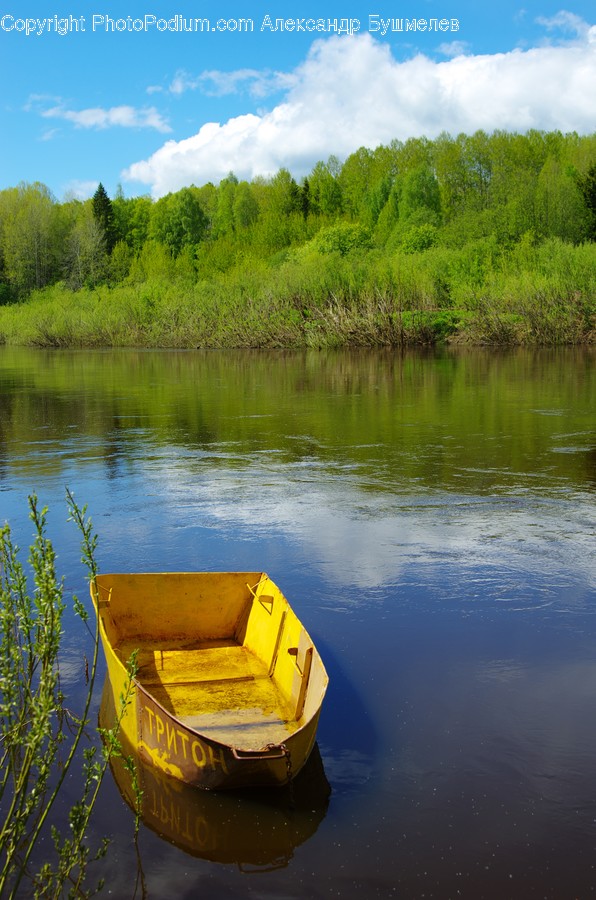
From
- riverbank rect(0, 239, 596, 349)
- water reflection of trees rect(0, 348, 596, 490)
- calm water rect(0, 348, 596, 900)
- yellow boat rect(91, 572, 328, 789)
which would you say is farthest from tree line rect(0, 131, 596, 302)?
yellow boat rect(91, 572, 328, 789)

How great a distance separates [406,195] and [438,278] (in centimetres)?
4393

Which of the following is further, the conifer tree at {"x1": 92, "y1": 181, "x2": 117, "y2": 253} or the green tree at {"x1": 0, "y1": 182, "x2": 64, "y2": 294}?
the conifer tree at {"x1": 92, "y1": 181, "x2": 117, "y2": 253}

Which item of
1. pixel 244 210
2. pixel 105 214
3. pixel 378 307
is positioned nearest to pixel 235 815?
pixel 378 307

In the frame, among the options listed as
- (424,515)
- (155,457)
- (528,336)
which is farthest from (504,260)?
(424,515)

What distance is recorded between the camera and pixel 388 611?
8.31 m

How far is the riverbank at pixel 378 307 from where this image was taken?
5009cm

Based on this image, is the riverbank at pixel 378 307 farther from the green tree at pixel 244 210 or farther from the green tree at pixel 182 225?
the green tree at pixel 244 210

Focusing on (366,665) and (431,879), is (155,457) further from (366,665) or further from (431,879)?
(431,879)

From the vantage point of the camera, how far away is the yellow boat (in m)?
5.02

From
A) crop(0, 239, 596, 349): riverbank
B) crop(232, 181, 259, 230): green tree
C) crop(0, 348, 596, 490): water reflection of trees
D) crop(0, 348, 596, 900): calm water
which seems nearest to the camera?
crop(0, 348, 596, 900): calm water

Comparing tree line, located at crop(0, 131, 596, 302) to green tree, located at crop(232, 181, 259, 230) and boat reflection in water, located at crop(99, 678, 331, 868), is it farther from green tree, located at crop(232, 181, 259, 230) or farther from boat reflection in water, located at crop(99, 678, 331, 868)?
boat reflection in water, located at crop(99, 678, 331, 868)

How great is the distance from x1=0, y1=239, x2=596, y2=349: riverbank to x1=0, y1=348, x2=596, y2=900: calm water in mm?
28859

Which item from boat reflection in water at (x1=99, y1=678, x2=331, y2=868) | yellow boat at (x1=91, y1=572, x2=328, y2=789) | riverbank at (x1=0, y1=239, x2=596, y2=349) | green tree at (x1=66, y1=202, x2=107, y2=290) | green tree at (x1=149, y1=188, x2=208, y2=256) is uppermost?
green tree at (x1=149, y1=188, x2=208, y2=256)

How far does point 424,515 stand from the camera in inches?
461
